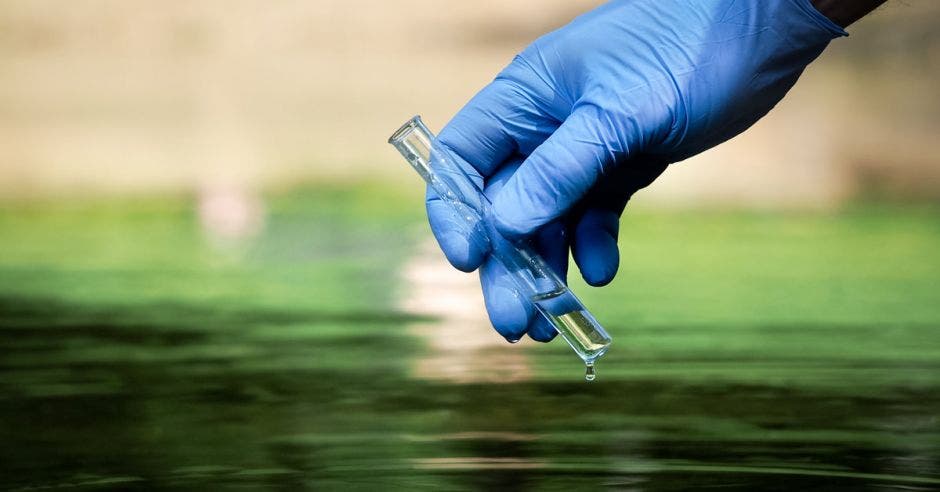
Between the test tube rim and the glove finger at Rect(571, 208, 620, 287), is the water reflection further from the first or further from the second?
the test tube rim

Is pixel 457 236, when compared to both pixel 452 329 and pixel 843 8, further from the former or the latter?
pixel 452 329

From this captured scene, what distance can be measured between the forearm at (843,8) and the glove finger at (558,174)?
8.5 inches

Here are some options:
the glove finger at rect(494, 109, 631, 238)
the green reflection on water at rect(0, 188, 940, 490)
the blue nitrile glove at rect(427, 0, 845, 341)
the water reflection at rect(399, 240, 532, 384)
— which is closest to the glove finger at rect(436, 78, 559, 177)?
the blue nitrile glove at rect(427, 0, 845, 341)

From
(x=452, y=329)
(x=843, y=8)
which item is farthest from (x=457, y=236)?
(x=452, y=329)

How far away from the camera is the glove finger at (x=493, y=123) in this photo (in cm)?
137

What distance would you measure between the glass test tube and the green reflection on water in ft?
0.67

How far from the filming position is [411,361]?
2.12 meters

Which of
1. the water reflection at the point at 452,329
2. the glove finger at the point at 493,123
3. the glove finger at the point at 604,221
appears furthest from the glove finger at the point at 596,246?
the water reflection at the point at 452,329

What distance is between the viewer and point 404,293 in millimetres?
2736

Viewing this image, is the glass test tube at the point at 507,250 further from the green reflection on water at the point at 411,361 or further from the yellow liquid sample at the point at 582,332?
the green reflection on water at the point at 411,361

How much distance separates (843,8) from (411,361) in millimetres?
1023

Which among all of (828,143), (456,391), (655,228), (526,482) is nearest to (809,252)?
(655,228)

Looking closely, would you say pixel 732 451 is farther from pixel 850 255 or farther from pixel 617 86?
pixel 850 255

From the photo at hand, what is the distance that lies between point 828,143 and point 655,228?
652mm
